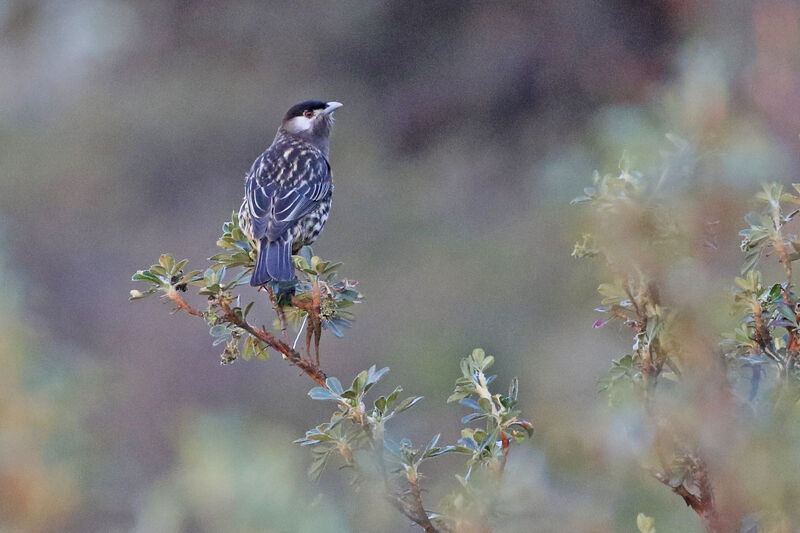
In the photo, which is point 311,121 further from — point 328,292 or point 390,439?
point 390,439

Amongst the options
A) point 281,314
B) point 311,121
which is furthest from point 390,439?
point 311,121

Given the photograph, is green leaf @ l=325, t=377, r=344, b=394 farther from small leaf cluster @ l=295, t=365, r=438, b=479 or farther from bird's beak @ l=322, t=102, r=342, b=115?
bird's beak @ l=322, t=102, r=342, b=115

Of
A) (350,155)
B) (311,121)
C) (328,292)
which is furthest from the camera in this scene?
(350,155)

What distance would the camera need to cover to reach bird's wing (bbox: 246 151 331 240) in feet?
9.99

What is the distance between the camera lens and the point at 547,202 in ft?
3.95

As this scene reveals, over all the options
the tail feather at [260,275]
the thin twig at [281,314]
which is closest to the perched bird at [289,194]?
the tail feather at [260,275]

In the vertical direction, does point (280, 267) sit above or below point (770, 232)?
above

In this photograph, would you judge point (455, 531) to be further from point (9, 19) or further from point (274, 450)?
point (9, 19)

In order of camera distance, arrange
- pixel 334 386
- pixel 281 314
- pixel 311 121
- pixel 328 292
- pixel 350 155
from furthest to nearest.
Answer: pixel 350 155
pixel 311 121
pixel 281 314
pixel 328 292
pixel 334 386

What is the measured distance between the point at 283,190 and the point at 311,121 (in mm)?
815

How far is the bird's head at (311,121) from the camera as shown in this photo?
3986 mm

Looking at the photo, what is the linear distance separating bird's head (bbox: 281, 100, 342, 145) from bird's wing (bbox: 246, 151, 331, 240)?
0.35 m

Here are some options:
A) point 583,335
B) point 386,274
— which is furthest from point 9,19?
point 583,335

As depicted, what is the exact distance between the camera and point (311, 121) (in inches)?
158
